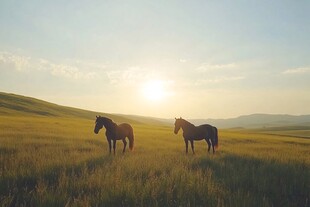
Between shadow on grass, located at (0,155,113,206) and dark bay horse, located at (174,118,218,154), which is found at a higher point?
dark bay horse, located at (174,118,218,154)

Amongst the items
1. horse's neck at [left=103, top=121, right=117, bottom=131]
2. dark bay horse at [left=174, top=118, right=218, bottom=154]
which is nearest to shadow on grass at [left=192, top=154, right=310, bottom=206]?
dark bay horse at [left=174, top=118, right=218, bottom=154]

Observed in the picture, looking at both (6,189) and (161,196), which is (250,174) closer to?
(161,196)

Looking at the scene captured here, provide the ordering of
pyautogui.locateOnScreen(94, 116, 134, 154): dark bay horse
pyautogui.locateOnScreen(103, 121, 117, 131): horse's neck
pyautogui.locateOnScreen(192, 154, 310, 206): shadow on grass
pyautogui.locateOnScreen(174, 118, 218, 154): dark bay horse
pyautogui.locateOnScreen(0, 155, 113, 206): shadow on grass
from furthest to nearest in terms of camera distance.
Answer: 1. pyautogui.locateOnScreen(174, 118, 218, 154): dark bay horse
2. pyautogui.locateOnScreen(103, 121, 117, 131): horse's neck
3. pyautogui.locateOnScreen(94, 116, 134, 154): dark bay horse
4. pyautogui.locateOnScreen(192, 154, 310, 206): shadow on grass
5. pyautogui.locateOnScreen(0, 155, 113, 206): shadow on grass

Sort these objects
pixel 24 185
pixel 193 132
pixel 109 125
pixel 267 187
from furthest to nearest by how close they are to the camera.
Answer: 1. pixel 193 132
2. pixel 109 125
3. pixel 267 187
4. pixel 24 185

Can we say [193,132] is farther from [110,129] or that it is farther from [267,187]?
[267,187]

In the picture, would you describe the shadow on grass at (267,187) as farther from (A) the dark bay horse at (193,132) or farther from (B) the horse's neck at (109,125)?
(B) the horse's neck at (109,125)

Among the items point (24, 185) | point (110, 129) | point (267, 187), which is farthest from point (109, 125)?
point (267, 187)

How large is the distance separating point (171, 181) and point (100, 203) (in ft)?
7.75

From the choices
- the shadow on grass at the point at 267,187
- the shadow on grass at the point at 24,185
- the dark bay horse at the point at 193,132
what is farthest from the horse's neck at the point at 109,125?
the shadow on grass at the point at 267,187

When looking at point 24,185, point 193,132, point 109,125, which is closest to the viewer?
point 24,185

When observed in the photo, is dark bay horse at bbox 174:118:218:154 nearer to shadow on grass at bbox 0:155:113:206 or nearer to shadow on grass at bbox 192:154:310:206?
shadow on grass at bbox 192:154:310:206

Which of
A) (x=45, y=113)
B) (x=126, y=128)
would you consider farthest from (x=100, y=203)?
(x=45, y=113)

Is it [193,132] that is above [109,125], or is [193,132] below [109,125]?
below

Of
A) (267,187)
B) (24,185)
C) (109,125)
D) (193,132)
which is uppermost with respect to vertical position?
(109,125)
